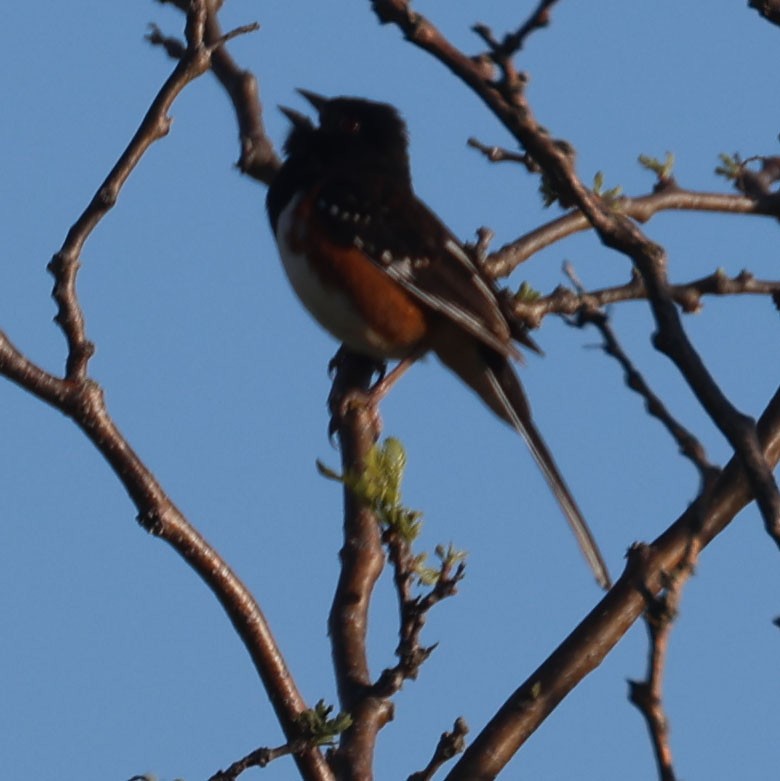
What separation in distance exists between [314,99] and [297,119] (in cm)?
10

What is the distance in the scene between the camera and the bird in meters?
4.74

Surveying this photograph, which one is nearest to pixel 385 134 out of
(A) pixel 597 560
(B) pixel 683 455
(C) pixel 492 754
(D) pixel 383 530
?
(A) pixel 597 560

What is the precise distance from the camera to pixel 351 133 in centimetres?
559

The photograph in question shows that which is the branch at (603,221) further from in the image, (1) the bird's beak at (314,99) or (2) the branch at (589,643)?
(1) the bird's beak at (314,99)

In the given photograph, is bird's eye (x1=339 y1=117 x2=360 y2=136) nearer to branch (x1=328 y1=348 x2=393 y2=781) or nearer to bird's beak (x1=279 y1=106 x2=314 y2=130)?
bird's beak (x1=279 y1=106 x2=314 y2=130)

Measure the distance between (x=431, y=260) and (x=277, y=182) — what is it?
2.06 feet

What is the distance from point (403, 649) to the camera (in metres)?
2.95

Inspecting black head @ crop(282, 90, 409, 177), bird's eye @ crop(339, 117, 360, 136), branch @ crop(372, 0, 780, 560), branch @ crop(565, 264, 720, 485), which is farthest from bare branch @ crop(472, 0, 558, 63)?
bird's eye @ crop(339, 117, 360, 136)

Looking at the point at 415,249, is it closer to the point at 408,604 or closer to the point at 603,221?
the point at 408,604

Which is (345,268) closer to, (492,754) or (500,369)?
(500,369)

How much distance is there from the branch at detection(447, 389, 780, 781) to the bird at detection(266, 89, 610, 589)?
4.89ft

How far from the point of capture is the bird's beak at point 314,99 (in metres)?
5.60

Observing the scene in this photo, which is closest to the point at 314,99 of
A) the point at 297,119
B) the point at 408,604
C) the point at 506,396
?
the point at 297,119

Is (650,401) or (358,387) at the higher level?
(358,387)
